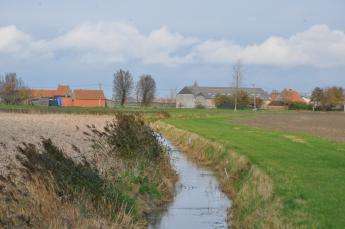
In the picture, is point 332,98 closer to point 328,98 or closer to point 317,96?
point 328,98

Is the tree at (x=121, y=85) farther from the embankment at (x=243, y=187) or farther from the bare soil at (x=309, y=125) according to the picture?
the embankment at (x=243, y=187)

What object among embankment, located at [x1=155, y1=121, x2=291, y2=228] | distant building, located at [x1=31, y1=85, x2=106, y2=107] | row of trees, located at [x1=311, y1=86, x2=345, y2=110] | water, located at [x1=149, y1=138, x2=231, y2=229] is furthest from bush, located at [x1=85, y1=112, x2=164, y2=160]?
distant building, located at [x1=31, y1=85, x2=106, y2=107]

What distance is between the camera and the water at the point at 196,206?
16703mm

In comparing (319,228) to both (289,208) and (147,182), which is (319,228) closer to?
(289,208)

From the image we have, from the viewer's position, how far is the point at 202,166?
1229 inches

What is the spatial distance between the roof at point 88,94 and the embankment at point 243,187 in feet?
496

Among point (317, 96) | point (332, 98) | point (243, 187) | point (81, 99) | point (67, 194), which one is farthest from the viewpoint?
point (81, 99)

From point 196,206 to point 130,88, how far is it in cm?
16764

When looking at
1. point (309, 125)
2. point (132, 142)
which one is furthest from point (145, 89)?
point (132, 142)

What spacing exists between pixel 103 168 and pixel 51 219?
23.4 ft

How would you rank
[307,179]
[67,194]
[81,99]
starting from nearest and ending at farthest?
[67,194]
[307,179]
[81,99]

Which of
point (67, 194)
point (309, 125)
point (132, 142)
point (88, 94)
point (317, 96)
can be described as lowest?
point (309, 125)

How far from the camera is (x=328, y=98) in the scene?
567 feet

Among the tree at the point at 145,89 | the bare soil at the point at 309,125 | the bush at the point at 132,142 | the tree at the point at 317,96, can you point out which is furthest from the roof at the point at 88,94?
the bush at the point at 132,142
